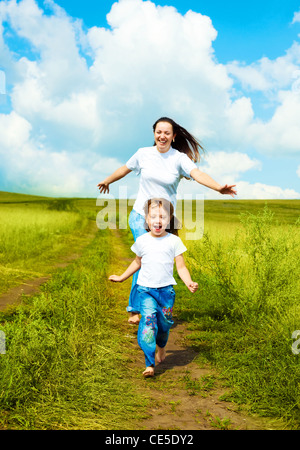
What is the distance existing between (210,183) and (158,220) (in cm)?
65

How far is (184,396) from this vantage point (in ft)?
10.2

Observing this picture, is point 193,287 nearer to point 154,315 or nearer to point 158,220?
point 154,315

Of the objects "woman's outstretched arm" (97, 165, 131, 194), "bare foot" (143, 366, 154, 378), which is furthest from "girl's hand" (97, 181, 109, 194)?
"bare foot" (143, 366, 154, 378)

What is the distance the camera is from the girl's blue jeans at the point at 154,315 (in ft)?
11.7

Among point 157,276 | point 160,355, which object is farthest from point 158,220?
point 160,355

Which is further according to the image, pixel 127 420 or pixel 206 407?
pixel 206 407

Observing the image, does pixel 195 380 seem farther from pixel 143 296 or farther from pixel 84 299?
pixel 84 299

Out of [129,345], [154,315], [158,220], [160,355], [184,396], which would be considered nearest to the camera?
[184,396]

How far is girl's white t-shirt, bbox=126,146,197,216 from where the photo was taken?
4.25 meters

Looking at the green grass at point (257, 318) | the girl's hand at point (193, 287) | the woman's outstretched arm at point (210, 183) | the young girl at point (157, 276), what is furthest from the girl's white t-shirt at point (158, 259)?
the green grass at point (257, 318)

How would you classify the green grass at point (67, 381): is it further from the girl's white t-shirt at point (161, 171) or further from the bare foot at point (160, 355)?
the girl's white t-shirt at point (161, 171)
